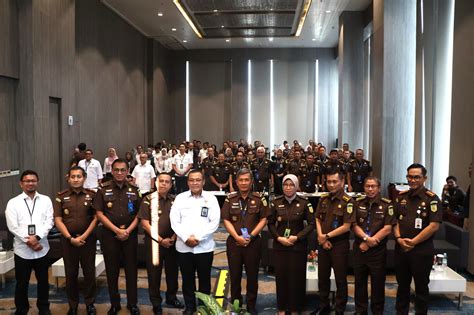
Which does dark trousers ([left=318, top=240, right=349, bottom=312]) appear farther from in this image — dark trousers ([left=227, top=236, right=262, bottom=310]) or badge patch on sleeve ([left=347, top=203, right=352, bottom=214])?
dark trousers ([left=227, top=236, right=262, bottom=310])

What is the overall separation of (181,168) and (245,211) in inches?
298

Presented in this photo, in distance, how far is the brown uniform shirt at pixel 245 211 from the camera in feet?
15.8

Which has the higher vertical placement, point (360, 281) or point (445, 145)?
point (445, 145)

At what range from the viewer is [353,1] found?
1356 centimetres

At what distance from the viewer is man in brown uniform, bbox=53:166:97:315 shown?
4832 mm

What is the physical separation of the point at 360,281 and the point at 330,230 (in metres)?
0.60

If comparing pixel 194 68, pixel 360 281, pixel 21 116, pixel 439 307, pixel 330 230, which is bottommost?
pixel 439 307

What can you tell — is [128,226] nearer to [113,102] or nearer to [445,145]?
[445,145]

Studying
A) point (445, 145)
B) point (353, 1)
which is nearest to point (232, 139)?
point (353, 1)

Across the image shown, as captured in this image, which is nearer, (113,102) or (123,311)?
(123,311)

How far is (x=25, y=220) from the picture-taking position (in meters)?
4.73

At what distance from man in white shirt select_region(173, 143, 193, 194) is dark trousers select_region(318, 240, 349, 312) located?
728cm

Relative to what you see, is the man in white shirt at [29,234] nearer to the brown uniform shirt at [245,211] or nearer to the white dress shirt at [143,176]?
the brown uniform shirt at [245,211]

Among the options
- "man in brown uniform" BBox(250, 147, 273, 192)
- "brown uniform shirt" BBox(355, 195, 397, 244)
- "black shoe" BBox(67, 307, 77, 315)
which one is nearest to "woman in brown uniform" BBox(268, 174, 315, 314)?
"brown uniform shirt" BBox(355, 195, 397, 244)
